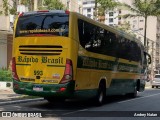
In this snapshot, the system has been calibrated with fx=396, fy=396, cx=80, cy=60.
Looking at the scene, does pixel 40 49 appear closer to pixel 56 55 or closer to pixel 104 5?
pixel 56 55

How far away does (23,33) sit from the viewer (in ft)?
50.8

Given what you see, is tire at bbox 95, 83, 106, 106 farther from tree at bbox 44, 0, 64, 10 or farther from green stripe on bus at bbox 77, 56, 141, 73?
tree at bbox 44, 0, 64, 10

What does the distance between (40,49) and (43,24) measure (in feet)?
3.21

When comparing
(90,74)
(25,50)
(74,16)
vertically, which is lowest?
(90,74)

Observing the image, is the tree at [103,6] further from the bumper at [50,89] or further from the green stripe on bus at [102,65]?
the bumper at [50,89]

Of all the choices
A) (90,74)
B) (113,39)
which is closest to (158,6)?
(113,39)

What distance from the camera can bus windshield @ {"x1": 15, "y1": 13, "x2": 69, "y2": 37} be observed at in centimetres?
1491

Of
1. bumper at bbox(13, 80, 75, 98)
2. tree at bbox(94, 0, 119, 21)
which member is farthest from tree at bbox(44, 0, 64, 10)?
bumper at bbox(13, 80, 75, 98)

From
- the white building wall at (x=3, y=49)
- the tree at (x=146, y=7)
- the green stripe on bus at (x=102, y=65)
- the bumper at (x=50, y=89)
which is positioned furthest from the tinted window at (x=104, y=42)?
the tree at (x=146, y=7)

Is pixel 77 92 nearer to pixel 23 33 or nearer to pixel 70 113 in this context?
pixel 70 113

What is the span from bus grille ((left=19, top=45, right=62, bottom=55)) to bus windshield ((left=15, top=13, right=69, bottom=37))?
19.6 inches

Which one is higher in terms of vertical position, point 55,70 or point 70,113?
point 55,70

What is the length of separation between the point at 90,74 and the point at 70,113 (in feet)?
8.58

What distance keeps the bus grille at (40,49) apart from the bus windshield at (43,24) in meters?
0.50
